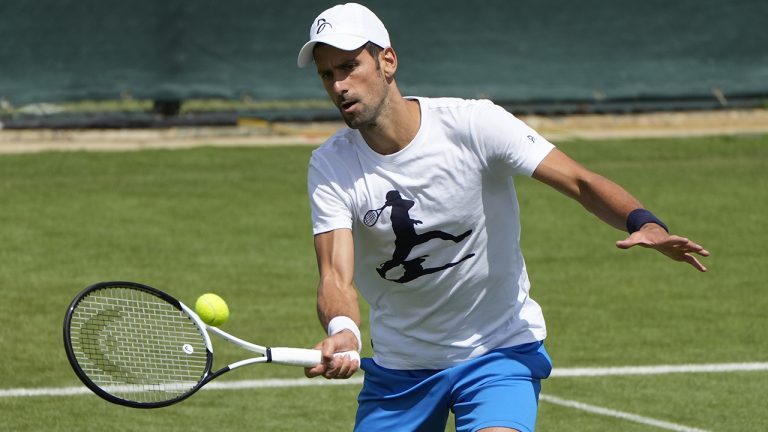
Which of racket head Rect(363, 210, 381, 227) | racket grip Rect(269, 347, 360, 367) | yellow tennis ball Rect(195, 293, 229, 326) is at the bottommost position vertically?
racket grip Rect(269, 347, 360, 367)

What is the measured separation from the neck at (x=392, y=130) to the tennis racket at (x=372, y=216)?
0.73 ft

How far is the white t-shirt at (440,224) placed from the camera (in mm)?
5504

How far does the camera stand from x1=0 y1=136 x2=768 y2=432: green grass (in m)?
8.32

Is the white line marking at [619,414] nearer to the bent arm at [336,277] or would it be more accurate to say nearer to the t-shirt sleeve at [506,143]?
the t-shirt sleeve at [506,143]

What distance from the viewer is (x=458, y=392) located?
5590 millimetres

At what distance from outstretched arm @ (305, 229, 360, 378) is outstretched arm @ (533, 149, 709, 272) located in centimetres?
75

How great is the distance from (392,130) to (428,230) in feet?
1.28

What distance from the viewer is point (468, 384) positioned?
557 centimetres

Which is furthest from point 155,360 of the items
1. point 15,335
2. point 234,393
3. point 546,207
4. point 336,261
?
point 546,207

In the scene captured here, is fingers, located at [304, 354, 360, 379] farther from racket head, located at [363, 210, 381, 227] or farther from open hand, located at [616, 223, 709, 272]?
open hand, located at [616, 223, 709, 272]

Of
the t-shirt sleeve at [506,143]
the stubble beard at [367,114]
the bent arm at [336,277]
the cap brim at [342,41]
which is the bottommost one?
the bent arm at [336,277]

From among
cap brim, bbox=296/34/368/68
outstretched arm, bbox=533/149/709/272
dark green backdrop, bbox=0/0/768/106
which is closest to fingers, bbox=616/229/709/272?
outstretched arm, bbox=533/149/709/272

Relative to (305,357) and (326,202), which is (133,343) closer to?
(326,202)

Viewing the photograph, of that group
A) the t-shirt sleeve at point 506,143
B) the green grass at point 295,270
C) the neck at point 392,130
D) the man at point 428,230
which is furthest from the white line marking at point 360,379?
the t-shirt sleeve at point 506,143
